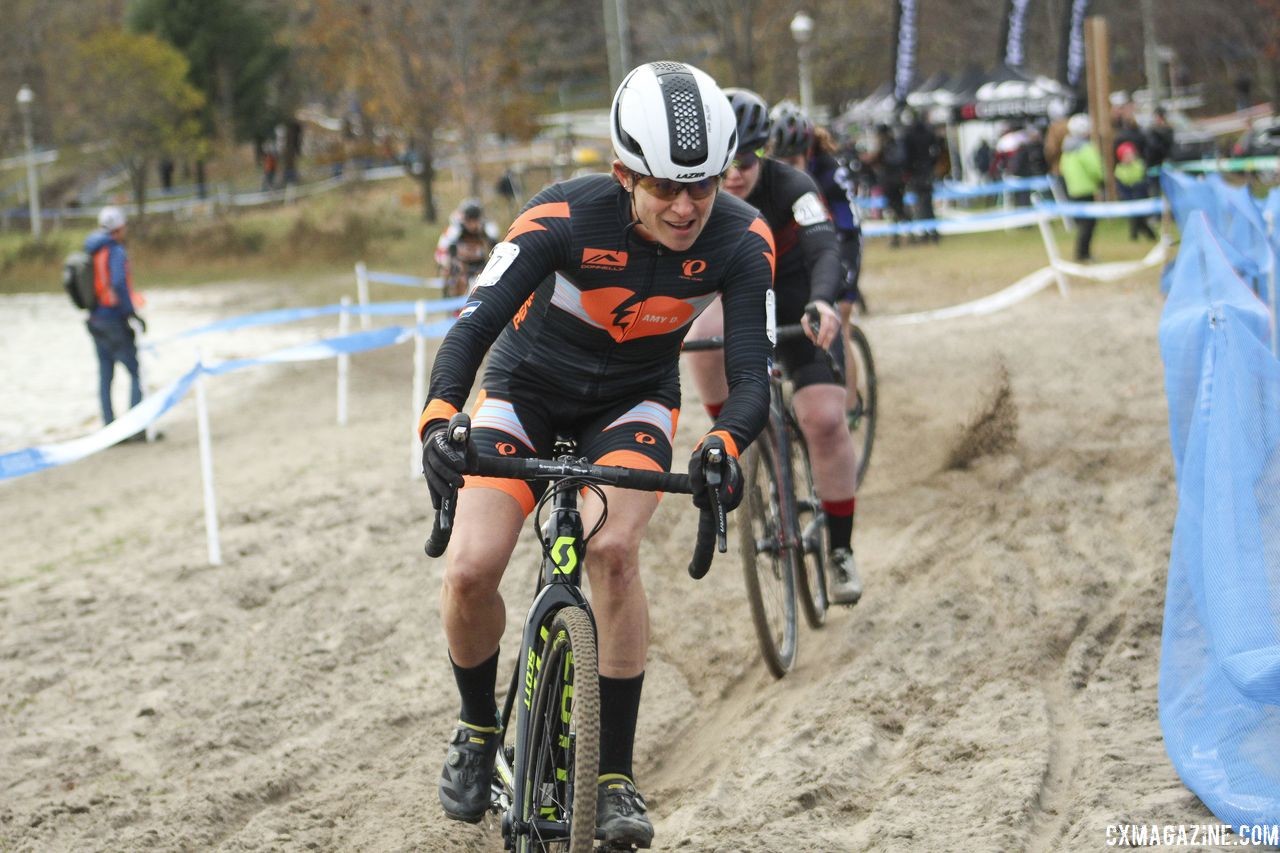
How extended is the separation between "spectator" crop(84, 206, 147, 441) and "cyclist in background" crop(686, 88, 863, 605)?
27.8ft

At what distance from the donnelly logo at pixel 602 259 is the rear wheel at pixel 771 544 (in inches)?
78.6

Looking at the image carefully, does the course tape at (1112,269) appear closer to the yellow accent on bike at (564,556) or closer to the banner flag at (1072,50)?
the banner flag at (1072,50)

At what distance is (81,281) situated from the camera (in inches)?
513

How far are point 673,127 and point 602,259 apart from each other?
479 millimetres

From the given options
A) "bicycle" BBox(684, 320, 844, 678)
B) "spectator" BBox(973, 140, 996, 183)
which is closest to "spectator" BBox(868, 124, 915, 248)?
"spectator" BBox(973, 140, 996, 183)

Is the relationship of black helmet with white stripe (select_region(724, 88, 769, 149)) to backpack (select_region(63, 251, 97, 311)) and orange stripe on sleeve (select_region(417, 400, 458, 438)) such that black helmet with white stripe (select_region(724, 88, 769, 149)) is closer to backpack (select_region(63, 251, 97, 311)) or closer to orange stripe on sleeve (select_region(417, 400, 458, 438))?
Answer: orange stripe on sleeve (select_region(417, 400, 458, 438))

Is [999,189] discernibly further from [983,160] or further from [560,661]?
[560,661]

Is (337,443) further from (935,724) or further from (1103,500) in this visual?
(935,724)

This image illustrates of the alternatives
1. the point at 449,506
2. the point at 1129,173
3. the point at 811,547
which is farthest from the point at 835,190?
the point at 1129,173

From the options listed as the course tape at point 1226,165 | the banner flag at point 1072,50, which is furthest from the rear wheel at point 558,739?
the banner flag at point 1072,50

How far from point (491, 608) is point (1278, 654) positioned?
7.11 feet

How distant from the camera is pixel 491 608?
3.90m

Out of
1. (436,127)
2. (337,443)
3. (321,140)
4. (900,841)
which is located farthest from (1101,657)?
(321,140)

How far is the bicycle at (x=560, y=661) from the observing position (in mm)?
3377
